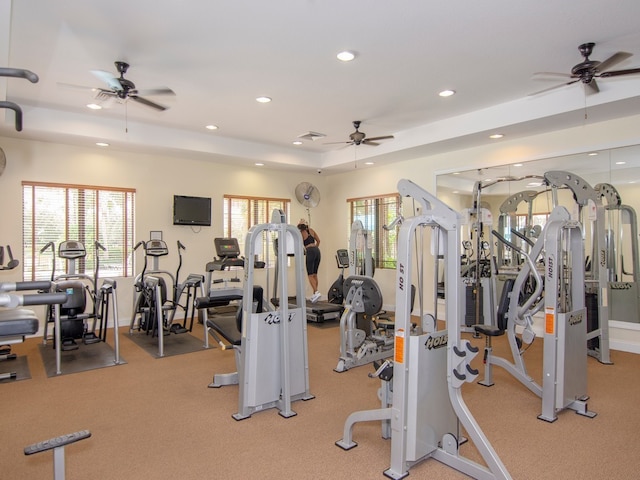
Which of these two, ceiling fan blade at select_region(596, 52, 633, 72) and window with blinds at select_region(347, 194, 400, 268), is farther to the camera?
window with blinds at select_region(347, 194, 400, 268)

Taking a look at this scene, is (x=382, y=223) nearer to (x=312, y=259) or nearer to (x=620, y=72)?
(x=312, y=259)

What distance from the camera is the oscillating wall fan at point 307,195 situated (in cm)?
857

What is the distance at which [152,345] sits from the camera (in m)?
5.50

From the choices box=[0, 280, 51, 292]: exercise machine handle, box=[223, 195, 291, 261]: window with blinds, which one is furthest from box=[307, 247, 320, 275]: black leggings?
box=[0, 280, 51, 292]: exercise machine handle

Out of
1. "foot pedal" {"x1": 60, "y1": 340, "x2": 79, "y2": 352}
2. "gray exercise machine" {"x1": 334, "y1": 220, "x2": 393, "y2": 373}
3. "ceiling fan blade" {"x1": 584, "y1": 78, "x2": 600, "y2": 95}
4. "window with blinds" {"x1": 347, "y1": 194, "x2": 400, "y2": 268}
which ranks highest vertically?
"ceiling fan blade" {"x1": 584, "y1": 78, "x2": 600, "y2": 95}

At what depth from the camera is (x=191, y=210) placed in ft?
24.2

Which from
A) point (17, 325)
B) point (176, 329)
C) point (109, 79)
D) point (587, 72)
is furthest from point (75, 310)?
point (587, 72)

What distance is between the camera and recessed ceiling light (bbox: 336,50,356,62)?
3926mm

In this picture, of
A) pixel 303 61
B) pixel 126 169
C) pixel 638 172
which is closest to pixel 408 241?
pixel 303 61

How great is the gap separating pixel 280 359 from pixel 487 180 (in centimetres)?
460

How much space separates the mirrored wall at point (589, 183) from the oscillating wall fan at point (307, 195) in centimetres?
316

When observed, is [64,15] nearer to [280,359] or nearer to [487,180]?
[280,359]

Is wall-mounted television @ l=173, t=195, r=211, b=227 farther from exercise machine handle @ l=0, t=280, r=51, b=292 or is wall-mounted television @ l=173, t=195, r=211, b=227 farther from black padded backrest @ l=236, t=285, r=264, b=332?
exercise machine handle @ l=0, t=280, r=51, b=292

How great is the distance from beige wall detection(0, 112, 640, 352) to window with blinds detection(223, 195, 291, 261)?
5.9 inches
